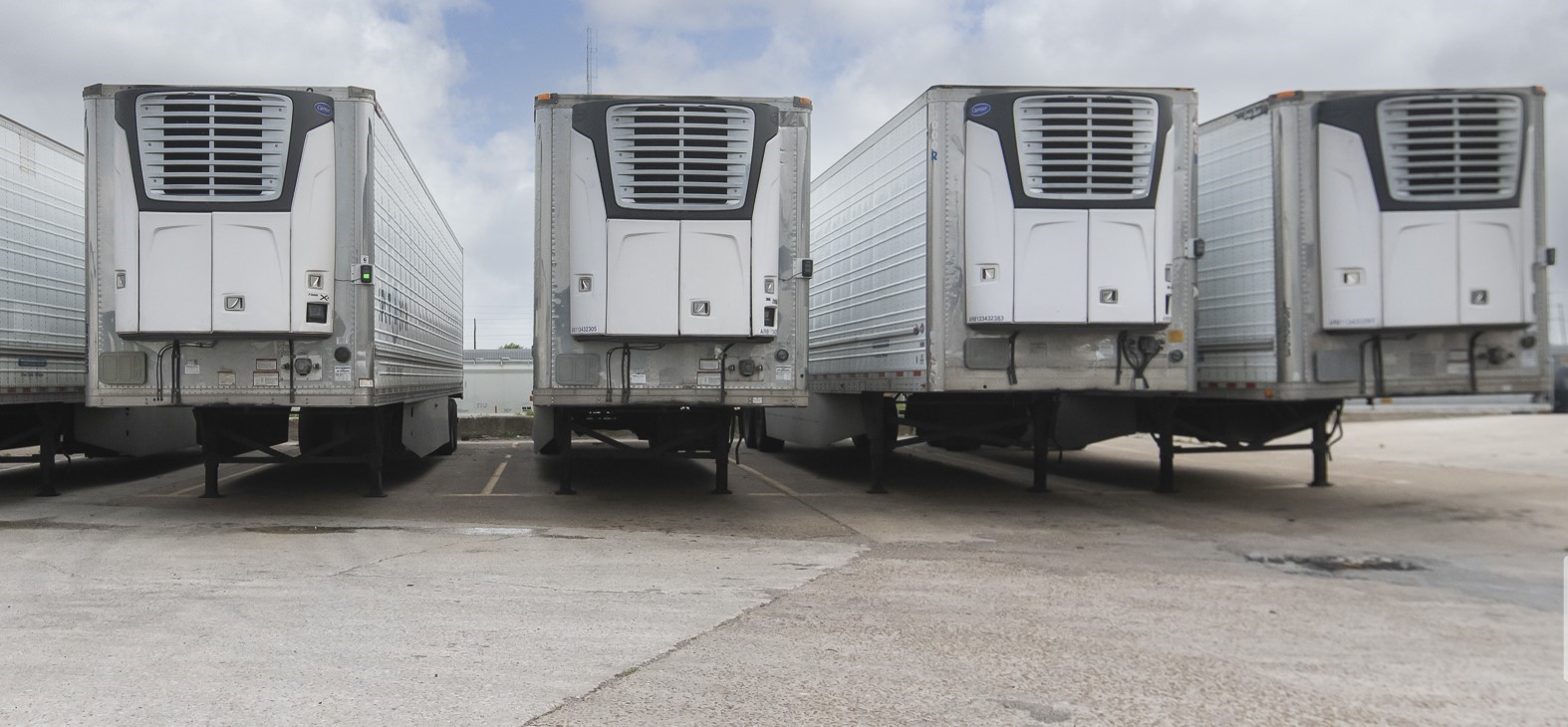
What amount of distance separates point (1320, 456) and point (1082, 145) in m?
6.03

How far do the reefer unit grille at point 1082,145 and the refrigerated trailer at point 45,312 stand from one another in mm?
9079

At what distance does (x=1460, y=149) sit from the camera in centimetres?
997

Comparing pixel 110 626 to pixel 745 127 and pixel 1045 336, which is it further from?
pixel 1045 336

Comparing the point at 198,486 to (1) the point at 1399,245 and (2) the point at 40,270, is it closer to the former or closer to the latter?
(2) the point at 40,270

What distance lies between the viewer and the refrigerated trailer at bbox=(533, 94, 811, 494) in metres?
9.95

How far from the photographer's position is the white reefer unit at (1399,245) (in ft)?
32.7

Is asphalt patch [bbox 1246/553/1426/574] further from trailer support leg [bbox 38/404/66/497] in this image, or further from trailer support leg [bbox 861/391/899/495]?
trailer support leg [bbox 38/404/66/497]

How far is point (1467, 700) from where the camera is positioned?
450 centimetres

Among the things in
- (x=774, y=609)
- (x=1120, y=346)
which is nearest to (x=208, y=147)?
(x=774, y=609)

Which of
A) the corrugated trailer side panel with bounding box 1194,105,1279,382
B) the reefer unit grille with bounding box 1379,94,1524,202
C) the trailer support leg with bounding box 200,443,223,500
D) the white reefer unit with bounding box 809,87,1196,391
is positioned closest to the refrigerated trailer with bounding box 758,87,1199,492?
the white reefer unit with bounding box 809,87,1196,391

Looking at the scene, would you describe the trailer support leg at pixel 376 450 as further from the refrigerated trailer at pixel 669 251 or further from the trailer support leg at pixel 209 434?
the refrigerated trailer at pixel 669 251

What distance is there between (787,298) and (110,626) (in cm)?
619

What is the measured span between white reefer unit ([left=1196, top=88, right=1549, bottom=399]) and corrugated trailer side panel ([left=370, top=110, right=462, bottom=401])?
28.4 feet

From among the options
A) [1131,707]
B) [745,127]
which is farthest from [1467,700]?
[745,127]
